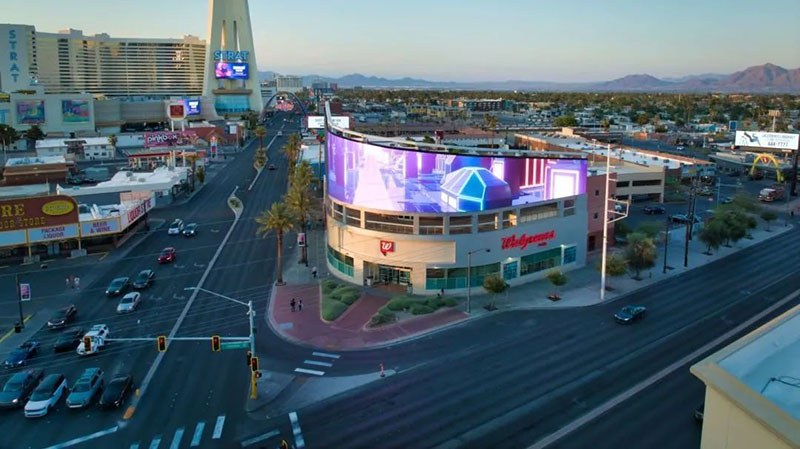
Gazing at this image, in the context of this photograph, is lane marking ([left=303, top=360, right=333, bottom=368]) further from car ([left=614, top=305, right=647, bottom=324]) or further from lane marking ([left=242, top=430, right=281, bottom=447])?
car ([left=614, top=305, right=647, bottom=324])

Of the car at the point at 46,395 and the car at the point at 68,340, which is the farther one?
the car at the point at 68,340

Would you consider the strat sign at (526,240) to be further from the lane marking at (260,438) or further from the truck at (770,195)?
the truck at (770,195)

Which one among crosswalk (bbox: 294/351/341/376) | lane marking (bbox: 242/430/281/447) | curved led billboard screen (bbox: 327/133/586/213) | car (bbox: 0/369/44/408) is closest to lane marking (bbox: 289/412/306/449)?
lane marking (bbox: 242/430/281/447)

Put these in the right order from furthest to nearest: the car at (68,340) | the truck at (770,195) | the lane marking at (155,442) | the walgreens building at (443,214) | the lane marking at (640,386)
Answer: the truck at (770,195) → the walgreens building at (443,214) → the car at (68,340) → the lane marking at (640,386) → the lane marking at (155,442)

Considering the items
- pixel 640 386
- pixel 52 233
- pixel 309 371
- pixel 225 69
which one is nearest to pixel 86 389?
pixel 309 371

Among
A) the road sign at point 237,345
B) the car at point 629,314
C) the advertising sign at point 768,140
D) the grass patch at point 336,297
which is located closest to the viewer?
the road sign at point 237,345

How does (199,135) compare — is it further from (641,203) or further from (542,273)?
(542,273)

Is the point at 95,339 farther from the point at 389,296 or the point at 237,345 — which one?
the point at 389,296

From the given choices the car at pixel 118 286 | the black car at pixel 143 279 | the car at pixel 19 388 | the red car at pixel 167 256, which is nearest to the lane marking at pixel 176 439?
the car at pixel 19 388
